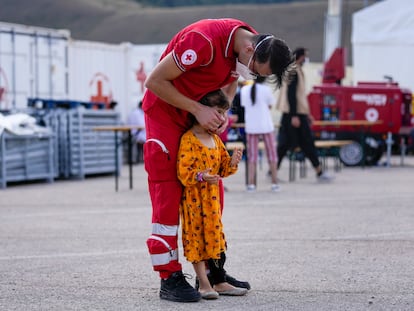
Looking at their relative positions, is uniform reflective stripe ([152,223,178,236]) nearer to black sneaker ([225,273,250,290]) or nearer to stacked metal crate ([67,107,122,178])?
black sneaker ([225,273,250,290])

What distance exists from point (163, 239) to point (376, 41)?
19404mm

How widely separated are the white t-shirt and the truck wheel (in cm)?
616

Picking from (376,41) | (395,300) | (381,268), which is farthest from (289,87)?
(376,41)

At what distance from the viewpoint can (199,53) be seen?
5.34 meters

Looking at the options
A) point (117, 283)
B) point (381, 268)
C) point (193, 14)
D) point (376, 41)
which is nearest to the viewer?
point (117, 283)

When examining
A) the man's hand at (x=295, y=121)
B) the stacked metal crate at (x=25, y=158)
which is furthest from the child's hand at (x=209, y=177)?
the stacked metal crate at (x=25, y=158)

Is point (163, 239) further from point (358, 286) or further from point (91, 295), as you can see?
point (358, 286)

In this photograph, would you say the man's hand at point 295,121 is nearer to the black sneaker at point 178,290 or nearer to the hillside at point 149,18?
the black sneaker at point 178,290

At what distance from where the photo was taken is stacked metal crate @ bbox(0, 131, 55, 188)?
14.4m

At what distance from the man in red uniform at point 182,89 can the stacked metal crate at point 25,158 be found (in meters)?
8.95

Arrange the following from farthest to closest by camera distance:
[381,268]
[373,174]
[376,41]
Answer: [376,41]
[373,174]
[381,268]

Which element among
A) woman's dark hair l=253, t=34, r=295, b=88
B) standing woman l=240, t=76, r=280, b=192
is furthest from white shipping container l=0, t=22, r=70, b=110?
woman's dark hair l=253, t=34, r=295, b=88

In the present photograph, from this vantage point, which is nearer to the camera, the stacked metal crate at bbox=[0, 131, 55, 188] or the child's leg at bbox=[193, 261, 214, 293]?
the child's leg at bbox=[193, 261, 214, 293]

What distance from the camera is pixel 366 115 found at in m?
19.8
